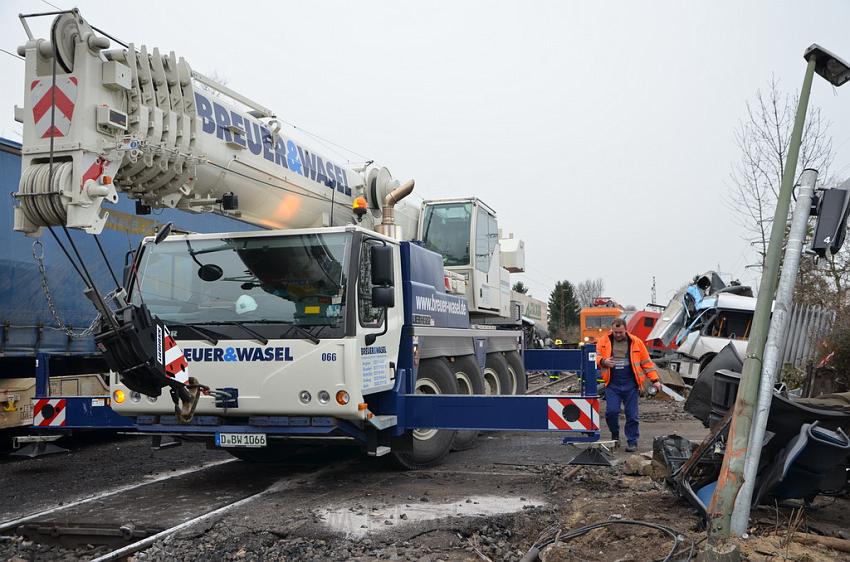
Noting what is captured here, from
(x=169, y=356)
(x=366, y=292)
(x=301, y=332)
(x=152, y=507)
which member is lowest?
(x=152, y=507)

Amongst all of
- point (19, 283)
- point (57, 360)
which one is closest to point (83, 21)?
point (19, 283)

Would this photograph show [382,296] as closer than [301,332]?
No

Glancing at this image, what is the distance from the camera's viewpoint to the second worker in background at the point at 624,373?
860 centimetres

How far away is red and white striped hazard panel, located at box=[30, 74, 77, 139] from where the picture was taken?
16.2 ft

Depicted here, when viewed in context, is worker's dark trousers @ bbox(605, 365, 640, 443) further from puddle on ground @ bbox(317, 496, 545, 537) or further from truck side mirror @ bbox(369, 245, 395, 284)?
truck side mirror @ bbox(369, 245, 395, 284)

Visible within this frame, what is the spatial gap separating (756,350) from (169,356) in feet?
12.6

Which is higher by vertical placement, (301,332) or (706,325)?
(706,325)

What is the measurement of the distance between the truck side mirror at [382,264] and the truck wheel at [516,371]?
4581mm

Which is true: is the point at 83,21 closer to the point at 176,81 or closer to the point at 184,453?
the point at 176,81

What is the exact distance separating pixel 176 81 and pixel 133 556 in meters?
3.25

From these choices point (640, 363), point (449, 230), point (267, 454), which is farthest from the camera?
point (449, 230)

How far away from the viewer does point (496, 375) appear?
9.87m

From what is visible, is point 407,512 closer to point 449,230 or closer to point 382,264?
point 382,264

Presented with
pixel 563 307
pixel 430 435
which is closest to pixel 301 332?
pixel 430 435
